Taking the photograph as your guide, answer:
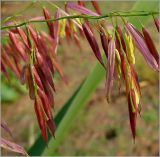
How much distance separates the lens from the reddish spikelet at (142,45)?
29.6 inches

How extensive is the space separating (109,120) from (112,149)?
0.22 m

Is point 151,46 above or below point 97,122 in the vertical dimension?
above

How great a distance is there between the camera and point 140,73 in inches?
123

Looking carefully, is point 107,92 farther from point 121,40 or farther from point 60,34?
point 60,34

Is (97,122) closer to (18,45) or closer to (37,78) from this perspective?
(18,45)

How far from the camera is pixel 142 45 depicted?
2.48ft

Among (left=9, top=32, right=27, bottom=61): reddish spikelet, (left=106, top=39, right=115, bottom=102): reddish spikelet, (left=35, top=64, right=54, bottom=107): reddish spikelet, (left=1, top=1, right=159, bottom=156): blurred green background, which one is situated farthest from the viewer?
(left=1, top=1, right=159, bottom=156): blurred green background

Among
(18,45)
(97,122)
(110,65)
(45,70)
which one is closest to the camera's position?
(110,65)

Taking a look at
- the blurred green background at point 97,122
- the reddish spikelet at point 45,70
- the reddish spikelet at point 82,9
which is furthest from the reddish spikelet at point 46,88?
the blurred green background at point 97,122

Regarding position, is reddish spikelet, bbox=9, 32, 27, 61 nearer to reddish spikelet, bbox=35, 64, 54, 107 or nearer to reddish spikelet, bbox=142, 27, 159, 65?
reddish spikelet, bbox=35, 64, 54, 107

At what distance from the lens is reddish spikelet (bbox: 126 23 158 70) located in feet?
2.47

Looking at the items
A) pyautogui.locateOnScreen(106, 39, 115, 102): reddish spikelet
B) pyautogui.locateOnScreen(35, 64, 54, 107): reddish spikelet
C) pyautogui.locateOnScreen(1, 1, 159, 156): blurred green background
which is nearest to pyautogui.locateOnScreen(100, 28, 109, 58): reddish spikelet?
pyautogui.locateOnScreen(106, 39, 115, 102): reddish spikelet

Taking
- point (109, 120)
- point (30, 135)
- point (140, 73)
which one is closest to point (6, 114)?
point (30, 135)

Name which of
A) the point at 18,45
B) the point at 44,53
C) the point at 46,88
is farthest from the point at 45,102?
the point at 18,45
